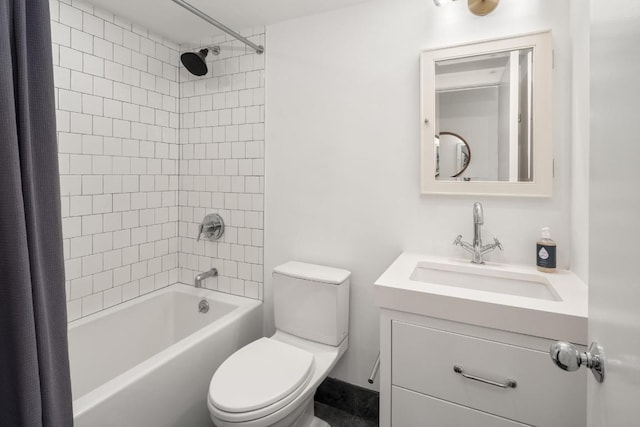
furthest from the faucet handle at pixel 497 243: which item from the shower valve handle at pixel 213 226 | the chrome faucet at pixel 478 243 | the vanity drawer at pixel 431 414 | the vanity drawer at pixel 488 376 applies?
the shower valve handle at pixel 213 226

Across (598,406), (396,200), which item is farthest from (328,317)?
(598,406)

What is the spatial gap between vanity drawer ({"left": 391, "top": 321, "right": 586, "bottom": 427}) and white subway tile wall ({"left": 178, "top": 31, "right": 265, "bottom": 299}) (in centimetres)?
116

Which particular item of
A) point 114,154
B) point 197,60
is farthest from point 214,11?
point 114,154

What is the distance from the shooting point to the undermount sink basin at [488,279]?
1364 millimetres

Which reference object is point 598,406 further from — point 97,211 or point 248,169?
point 97,211

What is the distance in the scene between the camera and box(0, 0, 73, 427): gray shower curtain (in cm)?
85

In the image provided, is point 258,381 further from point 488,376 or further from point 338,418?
point 488,376

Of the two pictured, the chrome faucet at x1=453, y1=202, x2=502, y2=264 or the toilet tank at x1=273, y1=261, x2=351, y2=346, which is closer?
the chrome faucet at x1=453, y1=202, x2=502, y2=264

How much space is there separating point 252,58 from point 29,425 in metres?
2.03

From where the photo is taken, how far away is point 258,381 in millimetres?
1351

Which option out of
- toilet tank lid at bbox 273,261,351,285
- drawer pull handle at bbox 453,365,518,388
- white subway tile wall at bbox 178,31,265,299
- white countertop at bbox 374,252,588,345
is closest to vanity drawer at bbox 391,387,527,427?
drawer pull handle at bbox 453,365,518,388

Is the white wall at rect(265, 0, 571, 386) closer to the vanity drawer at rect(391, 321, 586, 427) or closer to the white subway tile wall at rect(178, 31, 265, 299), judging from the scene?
the white subway tile wall at rect(178, 31, 265, 299)

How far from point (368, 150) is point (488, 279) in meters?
0.89

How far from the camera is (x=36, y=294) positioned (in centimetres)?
91
